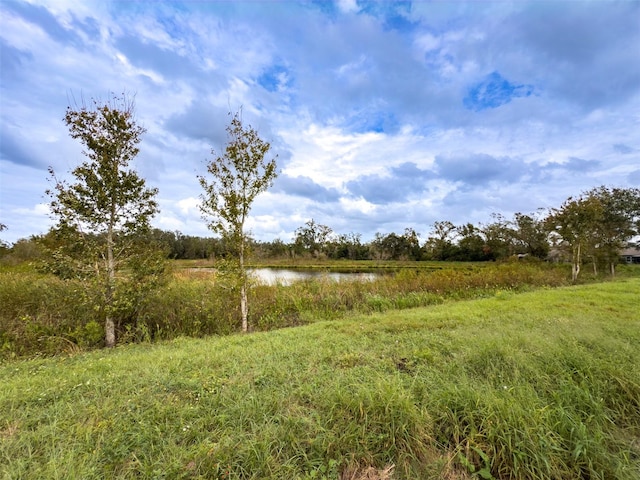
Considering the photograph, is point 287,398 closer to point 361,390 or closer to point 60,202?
point 361,390

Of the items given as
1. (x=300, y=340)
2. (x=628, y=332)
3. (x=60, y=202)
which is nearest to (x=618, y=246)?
(x=628, y=332)

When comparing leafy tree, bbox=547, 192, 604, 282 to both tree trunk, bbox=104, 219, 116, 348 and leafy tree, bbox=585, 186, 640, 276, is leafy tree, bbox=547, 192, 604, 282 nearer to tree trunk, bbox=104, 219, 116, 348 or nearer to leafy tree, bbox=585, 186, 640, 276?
leafy tree, bbox=585, 186, 640, 276

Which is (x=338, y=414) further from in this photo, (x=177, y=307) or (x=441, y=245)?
(x=441, y=245)

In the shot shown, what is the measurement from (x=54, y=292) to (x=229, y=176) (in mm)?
4079

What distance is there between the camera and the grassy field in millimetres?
1853

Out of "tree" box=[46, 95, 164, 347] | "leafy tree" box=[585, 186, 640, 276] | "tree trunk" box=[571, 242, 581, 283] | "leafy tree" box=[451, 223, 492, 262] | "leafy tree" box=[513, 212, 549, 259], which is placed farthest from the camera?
"leafy tree" box=[451, 223, 492, 262]

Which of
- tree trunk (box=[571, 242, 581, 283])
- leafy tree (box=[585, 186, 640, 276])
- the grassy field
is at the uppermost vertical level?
leafy tree (box=[585, 186, 640, 276])

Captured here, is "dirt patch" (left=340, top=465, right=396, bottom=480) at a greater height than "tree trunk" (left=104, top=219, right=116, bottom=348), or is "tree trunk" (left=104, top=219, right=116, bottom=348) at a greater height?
"tree trunk" (left=104, top=219, right=116, bottom=348)

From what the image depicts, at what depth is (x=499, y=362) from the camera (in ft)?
9.91

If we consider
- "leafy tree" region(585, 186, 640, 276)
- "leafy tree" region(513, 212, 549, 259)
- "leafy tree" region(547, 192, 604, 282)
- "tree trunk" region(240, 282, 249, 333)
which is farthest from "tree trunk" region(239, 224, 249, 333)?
"leafy tree" region(513, 212, 549, 259)

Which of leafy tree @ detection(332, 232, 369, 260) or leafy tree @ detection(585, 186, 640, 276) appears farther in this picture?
leafy tree @ detection(332, 232, 369, 260)

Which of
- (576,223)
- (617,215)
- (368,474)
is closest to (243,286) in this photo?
(368,474)

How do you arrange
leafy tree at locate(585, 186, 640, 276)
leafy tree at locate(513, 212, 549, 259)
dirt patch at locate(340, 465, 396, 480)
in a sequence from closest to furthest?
1. dirt patch at locate(340, 465, 396, 480)
2. leafy tree at locate(585, 186, 640, 276)
3. leafy tree at locate(513, 212, 549, 259)

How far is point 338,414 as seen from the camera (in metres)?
2.22
